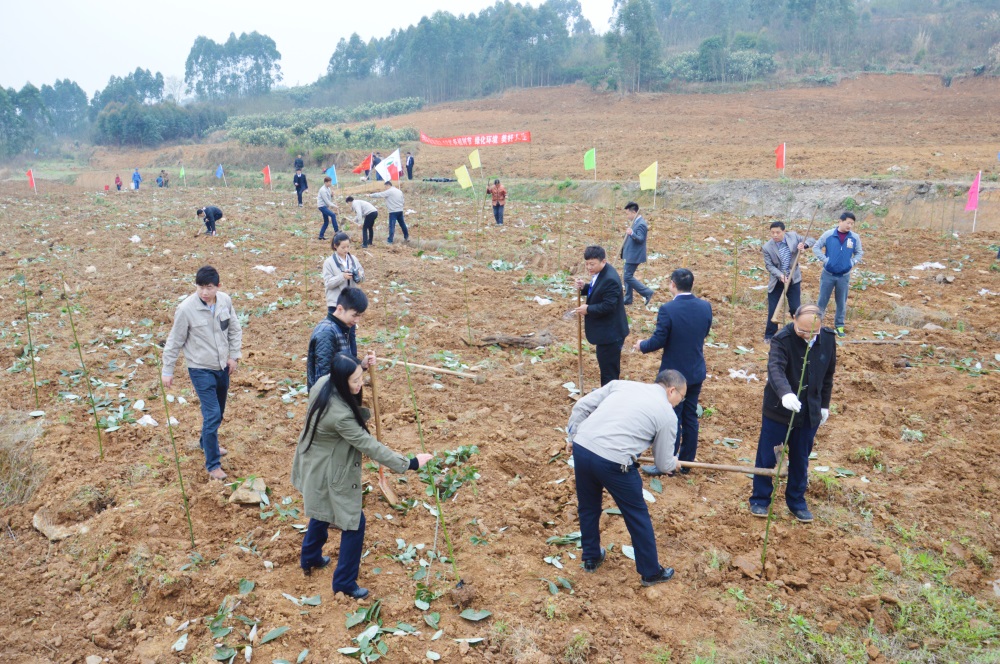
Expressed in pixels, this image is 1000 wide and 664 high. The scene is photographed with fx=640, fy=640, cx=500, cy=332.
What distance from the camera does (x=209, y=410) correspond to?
5.02m

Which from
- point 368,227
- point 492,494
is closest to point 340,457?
point 492,494

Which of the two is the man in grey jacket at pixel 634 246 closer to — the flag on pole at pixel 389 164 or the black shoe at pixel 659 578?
the black shoe at pixel 659 578

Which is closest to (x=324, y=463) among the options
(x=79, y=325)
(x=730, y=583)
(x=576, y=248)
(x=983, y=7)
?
(x=730, y=583)

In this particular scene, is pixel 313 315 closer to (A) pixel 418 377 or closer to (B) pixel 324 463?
(A) pixel 418 377

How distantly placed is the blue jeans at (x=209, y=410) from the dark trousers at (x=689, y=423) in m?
3.64

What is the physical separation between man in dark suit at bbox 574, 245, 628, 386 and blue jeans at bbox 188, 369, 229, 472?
3014 millimetres

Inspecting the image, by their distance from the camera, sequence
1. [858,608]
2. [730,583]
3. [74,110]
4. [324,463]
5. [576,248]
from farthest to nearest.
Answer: [74,110] < [576,248] < [730,583] < [858,608] < [324,463]

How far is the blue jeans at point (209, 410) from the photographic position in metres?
5.00

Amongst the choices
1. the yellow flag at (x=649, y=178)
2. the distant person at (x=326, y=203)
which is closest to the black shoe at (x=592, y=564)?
the yellow flag at (x=649, y=178)

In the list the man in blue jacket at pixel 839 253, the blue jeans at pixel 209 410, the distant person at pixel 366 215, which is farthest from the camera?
the distant person at pixel 366 215

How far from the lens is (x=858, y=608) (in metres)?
3.78

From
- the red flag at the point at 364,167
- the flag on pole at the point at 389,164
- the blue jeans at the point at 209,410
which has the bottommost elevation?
the blue jeans at the point at 209,410

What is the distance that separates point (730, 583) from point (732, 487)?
123 cm

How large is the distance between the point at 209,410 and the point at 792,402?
168 inches
